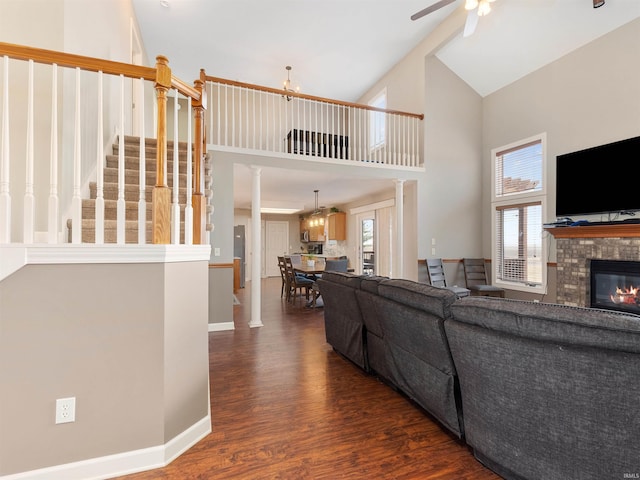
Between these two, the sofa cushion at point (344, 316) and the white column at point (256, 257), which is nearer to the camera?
the sofa cushion at point (344, 316)

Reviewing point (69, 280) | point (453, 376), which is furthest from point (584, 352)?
point (69, 280)

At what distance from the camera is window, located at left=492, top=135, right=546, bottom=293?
5.04 metres

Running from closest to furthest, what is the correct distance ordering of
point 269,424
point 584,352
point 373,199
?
point 584,352 < point 269,424 < point 373,199

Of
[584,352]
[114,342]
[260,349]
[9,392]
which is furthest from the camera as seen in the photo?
[260,349]

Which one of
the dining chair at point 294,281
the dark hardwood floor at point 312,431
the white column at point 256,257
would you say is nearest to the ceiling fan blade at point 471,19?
the white column at point 256,257

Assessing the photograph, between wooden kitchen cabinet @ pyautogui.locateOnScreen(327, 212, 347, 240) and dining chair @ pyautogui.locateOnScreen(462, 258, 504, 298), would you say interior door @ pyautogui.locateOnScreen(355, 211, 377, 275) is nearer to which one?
wooden kitchen cabinet @ pyautogui.locateOnScreen(327, 212, 347, 240)

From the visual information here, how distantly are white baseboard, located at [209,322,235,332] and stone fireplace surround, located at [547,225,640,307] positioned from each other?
467cm

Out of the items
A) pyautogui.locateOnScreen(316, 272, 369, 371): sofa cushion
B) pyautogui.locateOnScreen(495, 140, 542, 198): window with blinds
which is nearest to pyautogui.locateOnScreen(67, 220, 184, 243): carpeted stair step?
pyautogui.locateOnScreen(316, 272, 369, 371): sofa cushion

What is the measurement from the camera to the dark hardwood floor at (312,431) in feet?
5.65

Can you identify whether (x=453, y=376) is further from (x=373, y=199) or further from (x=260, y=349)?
(x=373, y=199)

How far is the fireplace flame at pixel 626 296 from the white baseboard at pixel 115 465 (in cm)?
487

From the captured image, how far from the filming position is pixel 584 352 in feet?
4.29

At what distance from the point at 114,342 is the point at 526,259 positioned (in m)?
5.72

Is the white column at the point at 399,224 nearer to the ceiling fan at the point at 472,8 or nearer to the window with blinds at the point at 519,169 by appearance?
the window with blinds at the point at 519,169
